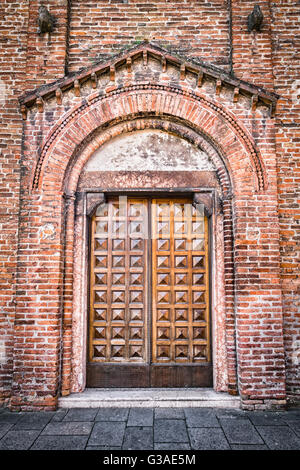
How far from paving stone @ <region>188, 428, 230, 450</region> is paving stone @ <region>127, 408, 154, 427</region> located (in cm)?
55

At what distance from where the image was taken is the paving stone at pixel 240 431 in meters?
3.35

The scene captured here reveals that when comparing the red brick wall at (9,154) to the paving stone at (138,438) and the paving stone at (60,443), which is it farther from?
the paving stone at (138,438)

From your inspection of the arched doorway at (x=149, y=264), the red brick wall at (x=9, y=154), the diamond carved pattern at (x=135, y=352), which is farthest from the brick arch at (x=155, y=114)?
the diamond carved pattern at (x=135, y=352)

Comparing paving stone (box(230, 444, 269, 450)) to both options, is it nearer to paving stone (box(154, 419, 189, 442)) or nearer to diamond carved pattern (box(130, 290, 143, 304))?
paving stone (box(154, 419, 189, 442))

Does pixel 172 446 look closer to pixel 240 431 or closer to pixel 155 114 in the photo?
pixel 240 431

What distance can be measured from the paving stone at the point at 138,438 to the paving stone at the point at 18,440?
→ 108cm

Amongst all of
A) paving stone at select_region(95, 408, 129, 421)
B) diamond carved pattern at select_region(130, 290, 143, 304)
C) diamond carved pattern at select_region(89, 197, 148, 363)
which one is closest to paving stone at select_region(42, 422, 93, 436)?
paving stone at select_region(95, 408, 129, 421)

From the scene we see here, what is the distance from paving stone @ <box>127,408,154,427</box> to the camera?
3686 mm

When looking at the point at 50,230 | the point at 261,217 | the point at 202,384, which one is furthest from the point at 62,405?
the point at 261,217

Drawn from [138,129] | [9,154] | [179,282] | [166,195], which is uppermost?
[138,129]

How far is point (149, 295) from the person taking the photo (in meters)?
4.76

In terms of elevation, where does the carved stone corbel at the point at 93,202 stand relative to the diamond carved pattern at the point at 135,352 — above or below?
above

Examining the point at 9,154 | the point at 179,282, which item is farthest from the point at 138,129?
the point at 179,282

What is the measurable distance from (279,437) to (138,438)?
1632 millimetres
